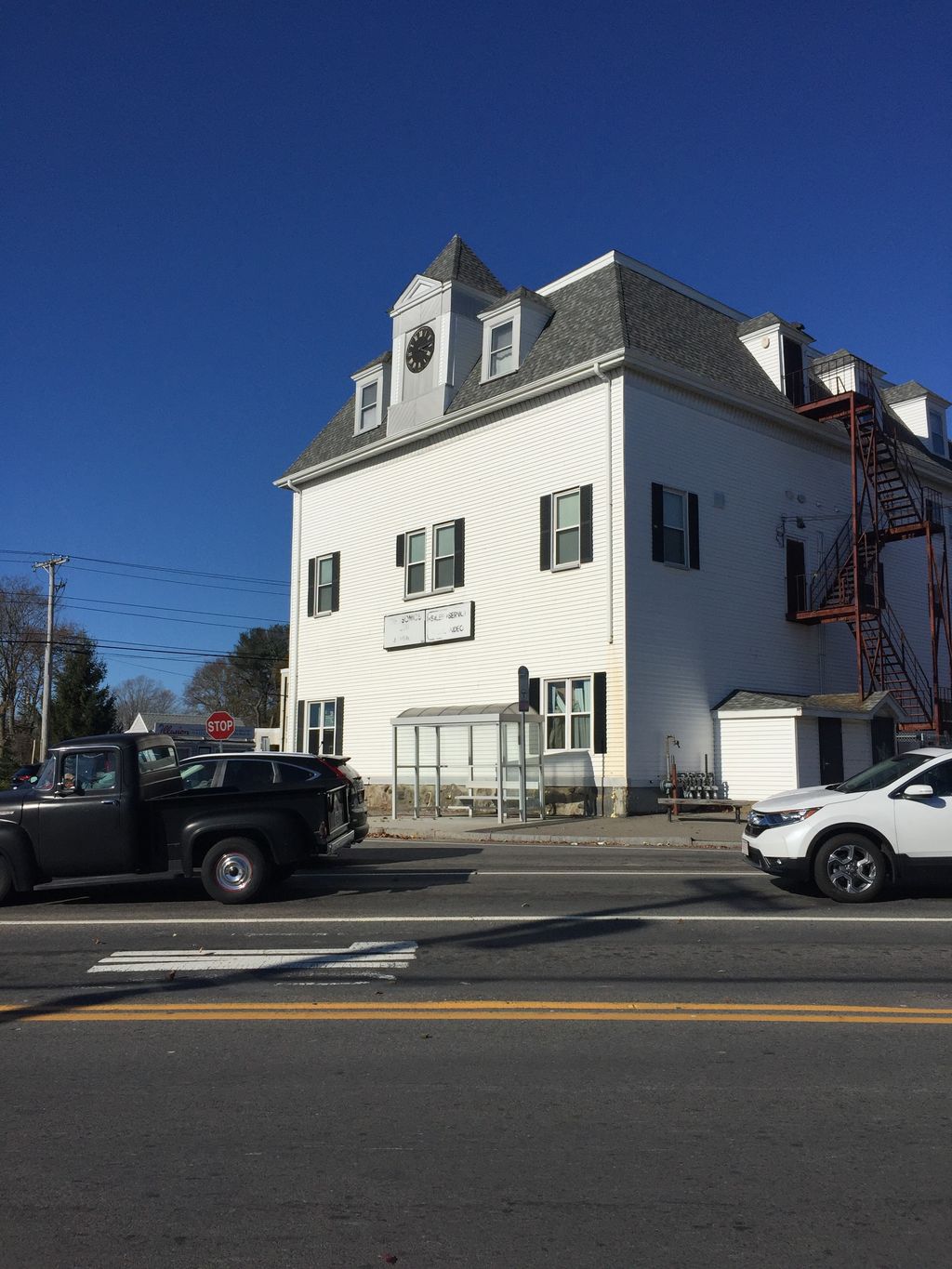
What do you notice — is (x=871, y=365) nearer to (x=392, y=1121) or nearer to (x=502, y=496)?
(x=502, y=496)

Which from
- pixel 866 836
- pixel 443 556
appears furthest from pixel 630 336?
pixel 866 836

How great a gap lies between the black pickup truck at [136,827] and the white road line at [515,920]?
80 centimetres

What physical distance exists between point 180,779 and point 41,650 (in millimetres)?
54871

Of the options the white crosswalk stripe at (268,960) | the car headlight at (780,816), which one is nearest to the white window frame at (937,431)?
the car headlight at (780,816)

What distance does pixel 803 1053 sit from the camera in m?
5.55

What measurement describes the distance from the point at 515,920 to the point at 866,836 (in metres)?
3.71

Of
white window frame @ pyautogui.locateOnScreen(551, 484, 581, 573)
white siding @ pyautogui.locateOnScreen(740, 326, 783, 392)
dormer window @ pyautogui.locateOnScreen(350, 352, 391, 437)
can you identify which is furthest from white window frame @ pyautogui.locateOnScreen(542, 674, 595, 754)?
dormer window @ pyautogui.locateOnScreen(350, 352, 391, 437)

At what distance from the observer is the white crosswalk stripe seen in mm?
7676

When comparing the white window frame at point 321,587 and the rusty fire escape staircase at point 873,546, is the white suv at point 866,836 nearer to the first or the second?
the rusty fire escape staircase at point 873,546

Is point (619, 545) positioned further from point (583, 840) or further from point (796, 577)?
point (583, 840)

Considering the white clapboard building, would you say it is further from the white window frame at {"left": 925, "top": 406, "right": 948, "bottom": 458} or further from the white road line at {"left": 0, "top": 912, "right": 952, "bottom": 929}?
the white road line at {"left": 0, "top": 912, "right": 952, "bottom": 929}

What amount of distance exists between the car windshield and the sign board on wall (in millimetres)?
15312

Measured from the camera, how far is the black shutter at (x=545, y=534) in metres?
24.2

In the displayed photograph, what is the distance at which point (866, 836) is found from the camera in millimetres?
10555
